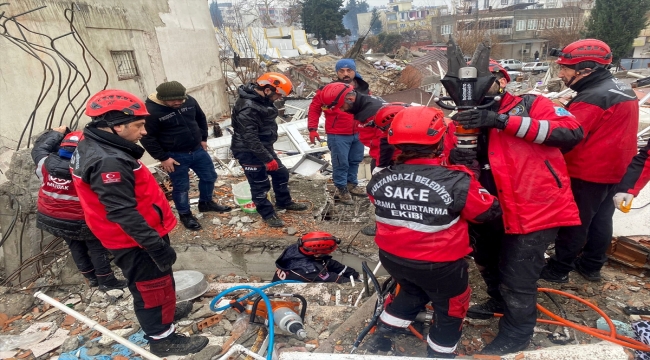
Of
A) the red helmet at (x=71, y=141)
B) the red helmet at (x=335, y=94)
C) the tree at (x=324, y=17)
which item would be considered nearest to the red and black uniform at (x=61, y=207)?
the red helmet at (x=71, y=141)

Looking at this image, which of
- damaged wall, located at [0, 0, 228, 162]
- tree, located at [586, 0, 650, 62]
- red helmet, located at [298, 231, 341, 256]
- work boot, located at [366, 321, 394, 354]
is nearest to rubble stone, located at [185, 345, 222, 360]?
work boot, located at [366, 321, 394, 354]

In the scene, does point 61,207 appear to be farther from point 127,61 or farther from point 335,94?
point 127,61

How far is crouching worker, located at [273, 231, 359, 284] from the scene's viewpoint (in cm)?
365

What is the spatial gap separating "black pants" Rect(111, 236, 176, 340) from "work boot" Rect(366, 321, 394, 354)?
4.86 ft

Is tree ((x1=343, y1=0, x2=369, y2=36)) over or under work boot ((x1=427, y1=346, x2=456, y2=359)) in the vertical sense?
over

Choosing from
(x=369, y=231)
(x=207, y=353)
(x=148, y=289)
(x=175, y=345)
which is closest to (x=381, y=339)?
(x=207, y=353)

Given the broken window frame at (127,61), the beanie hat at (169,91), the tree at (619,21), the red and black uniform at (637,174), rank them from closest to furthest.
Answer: the red and black uniform at (637,174)
the beanie hat at (169,91)
the broken window frame at (127,61)
the tree at (619,21)

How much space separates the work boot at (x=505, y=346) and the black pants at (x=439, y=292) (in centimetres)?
30

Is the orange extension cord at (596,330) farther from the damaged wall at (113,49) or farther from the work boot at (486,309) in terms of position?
the damaged wall at (113,49)

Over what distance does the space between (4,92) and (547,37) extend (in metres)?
36.4

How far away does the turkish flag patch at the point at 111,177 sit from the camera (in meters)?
2.17

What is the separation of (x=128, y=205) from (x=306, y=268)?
77.3 inches

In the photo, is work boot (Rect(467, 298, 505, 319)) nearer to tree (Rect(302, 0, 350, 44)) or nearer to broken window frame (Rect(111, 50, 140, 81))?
broken window frame (Rect(111, 50, 140, 81))

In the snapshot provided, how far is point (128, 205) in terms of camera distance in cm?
224
